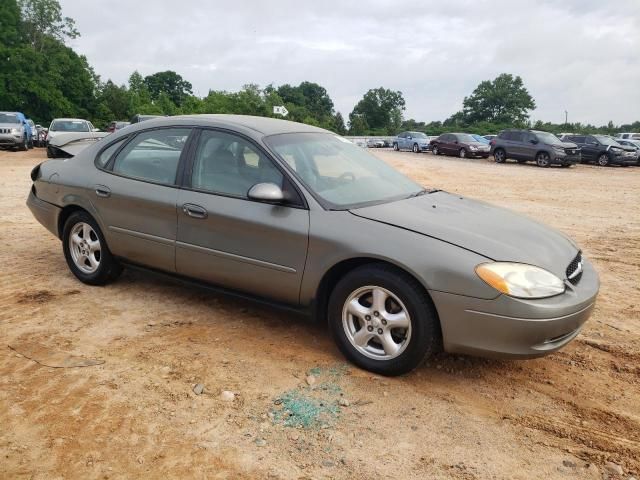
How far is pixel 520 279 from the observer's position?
3162mm

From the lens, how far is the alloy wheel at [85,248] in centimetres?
496

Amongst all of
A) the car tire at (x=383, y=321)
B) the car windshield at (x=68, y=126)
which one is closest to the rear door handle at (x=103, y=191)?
the car tire at (x=383, y=321)

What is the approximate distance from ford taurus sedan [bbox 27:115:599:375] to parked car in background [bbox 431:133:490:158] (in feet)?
88.4

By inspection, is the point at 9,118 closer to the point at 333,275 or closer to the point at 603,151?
the point at 333,275

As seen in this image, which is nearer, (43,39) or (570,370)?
(570,370)

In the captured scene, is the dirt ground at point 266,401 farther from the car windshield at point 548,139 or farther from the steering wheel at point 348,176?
the car windshield at point 548,139

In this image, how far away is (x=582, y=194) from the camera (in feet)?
45.9

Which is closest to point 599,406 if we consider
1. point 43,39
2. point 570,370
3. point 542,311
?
point 570,370

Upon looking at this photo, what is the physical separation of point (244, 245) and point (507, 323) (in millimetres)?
1801

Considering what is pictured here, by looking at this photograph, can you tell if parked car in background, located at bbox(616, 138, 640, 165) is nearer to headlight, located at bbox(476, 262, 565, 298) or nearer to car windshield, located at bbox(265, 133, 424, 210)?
car windshield, located at bbox(265, 133, 424, 210)

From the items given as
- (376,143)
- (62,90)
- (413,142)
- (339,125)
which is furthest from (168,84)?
(413,142)

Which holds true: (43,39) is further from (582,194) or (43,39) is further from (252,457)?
(252,457)

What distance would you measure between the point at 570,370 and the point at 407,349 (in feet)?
3.92

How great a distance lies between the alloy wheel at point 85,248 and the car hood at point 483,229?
8.43 ft
